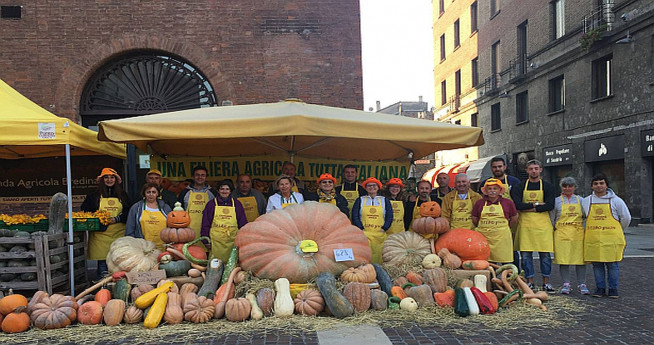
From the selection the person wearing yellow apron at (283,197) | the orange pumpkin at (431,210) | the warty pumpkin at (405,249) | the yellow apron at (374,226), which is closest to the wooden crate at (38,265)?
the person wearing yellow apron at (283,197)

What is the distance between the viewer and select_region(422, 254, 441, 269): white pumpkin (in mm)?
5703

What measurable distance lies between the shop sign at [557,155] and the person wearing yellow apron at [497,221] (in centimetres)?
1507

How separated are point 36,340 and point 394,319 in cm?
333

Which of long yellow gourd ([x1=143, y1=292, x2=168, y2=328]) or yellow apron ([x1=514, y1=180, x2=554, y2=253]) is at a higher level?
yellow apron ([x1=514, y1=180, x2=554, y2=253])

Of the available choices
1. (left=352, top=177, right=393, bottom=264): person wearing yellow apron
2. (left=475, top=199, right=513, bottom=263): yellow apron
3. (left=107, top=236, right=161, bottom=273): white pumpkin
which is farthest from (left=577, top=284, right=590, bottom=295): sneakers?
(left=107, top=236, right=161, bottom=273): white pumpkin

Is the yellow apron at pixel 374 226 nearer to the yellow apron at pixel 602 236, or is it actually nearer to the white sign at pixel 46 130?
the yellow apron at pixel 602 236

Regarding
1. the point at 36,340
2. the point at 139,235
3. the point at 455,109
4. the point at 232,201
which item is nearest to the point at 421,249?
the point at 232,201

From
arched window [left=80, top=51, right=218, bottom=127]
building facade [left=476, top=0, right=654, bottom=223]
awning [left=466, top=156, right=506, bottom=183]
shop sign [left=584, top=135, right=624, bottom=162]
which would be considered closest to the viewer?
arched window [left=80, top=51, right=218, bottom=127]

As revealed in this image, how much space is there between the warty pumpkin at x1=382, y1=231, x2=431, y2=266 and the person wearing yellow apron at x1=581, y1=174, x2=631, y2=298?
2030mm

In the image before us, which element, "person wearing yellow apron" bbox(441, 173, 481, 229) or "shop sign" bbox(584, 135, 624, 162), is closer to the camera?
"person wearing yellow apron" bbox(441, 173, 481, 229)

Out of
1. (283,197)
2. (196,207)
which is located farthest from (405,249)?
(196,207)

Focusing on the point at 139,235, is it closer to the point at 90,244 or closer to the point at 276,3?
the point at 90,244

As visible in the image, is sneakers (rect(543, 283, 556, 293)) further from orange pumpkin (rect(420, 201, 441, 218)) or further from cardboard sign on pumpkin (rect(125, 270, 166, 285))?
cardboard sign on pumpkin (rect(125, 270, 166, 285))

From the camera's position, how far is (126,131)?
5703 mm
